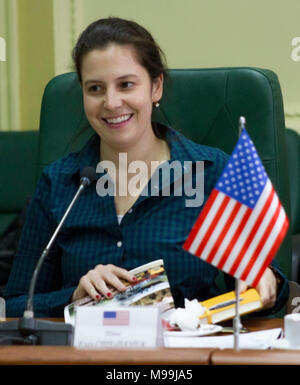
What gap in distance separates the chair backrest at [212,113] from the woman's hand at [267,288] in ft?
1.47

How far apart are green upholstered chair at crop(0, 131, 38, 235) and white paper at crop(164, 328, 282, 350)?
1.94m

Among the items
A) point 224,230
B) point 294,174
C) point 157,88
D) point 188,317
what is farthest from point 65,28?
point 224,230

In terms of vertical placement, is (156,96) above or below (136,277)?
above

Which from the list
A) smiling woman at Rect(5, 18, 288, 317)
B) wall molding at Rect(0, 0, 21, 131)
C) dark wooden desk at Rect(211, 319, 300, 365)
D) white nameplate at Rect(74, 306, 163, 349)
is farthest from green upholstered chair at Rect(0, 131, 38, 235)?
dark wooden desk at Rect(211, 319, 300, 365)

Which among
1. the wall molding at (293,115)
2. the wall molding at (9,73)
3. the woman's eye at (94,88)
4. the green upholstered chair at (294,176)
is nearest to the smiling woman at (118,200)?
the woman's eye at (94,88)

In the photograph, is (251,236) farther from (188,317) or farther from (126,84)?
(126,84)

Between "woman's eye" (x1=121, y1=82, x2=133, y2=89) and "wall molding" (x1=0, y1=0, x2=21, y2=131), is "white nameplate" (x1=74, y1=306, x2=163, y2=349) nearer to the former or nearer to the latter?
"woman's eye" (x1=121, y1=82, x2=133, y2=89)

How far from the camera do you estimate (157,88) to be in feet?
6.36

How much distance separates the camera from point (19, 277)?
186 cm

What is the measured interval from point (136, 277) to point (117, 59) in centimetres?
55

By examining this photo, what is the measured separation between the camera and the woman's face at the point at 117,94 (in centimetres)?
178

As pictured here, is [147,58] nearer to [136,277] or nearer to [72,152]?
[72,152]
